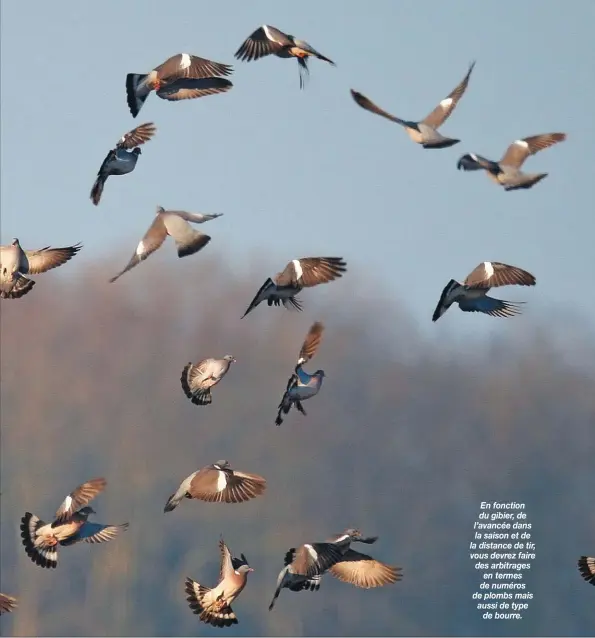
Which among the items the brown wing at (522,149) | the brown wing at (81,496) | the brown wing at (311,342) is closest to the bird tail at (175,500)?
the brown wing at (81,496)

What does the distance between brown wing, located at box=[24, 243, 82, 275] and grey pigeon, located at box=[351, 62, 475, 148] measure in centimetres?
311

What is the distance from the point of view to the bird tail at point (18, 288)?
46.1ft

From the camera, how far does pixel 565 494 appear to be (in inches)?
1205

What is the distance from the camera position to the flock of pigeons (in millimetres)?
13773

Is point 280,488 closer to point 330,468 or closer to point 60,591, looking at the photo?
point 330,468

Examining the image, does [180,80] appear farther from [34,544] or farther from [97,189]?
[34,544]

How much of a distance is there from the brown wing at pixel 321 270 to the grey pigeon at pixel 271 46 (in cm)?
176

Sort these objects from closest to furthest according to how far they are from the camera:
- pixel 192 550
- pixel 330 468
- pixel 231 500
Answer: pixel 231 500 → pixel 192 550 → pixel 330 468

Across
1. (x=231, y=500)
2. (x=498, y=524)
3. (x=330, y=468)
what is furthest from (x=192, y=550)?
(x=231, y=500)

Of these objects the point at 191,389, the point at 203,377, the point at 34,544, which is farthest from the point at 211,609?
the point at 203,377

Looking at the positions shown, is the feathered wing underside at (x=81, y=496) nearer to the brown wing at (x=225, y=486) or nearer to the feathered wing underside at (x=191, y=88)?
the brown wing at (x=225, y=486)

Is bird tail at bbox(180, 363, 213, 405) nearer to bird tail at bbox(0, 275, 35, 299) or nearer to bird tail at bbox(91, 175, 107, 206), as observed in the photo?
bird tail at bbox(0, 275, 35, 299)

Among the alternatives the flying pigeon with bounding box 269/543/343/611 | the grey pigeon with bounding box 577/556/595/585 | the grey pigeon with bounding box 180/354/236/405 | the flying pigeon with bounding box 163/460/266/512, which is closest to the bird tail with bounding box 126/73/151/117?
the grey pigeon with bounding box 180/354/236/405

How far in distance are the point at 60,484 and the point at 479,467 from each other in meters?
8.10
